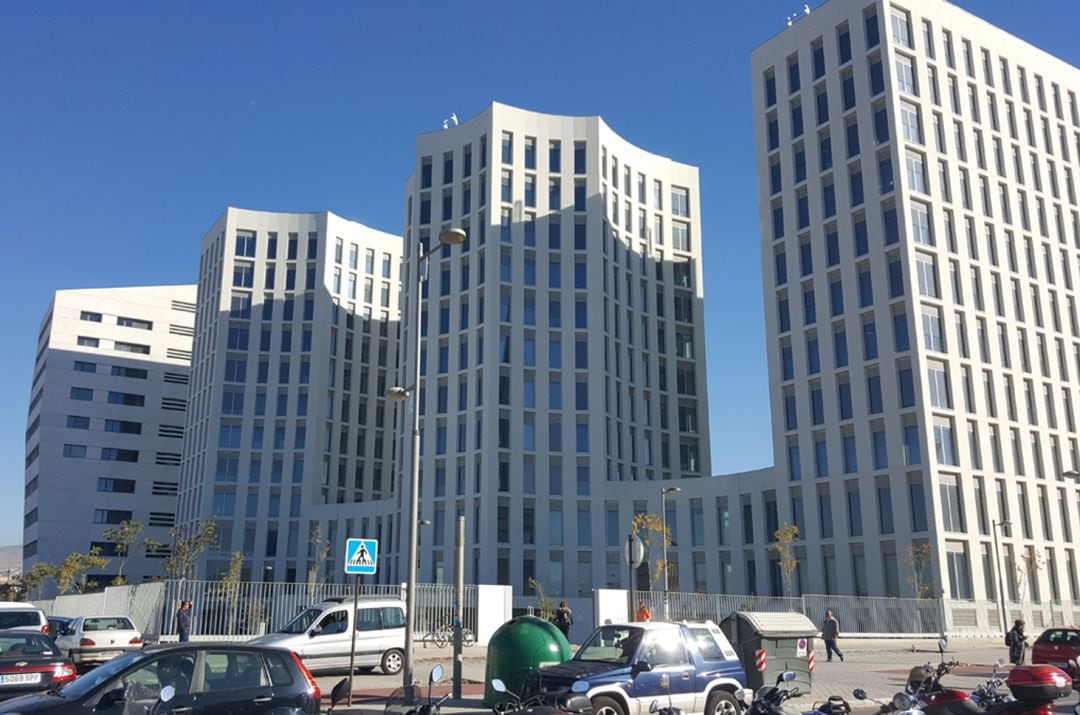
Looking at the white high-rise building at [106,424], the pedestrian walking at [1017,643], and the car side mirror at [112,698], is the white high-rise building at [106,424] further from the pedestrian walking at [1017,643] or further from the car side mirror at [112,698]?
the car side mirror at [112,698]

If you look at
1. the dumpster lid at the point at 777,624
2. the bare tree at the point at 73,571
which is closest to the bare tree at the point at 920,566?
the dumpster lid at the point at 777,624

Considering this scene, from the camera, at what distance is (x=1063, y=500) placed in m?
51.1

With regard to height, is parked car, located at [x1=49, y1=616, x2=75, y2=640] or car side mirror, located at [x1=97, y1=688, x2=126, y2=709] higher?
car side mirror, located at [x1=97, y1=688, x2=126, y2=709]

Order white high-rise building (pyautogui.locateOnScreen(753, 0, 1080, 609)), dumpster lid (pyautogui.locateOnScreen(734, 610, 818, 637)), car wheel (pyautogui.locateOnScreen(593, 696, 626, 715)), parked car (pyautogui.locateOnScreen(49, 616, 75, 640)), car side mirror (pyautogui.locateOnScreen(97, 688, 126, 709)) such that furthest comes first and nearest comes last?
1. white high-rise building (pyautogui.locateOnScreen(753, 0, 1080, 609))
2. parked car (pyautogui.locateOnScreen(49, 616, 75, 640))
3. dumpster lid (pyautogui.locateOnScreen(734, 610, 818, 637))
4. car wheel (pyautogui.locateOnScreen(593, 696, 626, 715))
5. car side mirror (pyautogui.locateOnScreen(97, 688, 126, 709))

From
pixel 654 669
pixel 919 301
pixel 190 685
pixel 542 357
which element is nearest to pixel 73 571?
pixel 542 357

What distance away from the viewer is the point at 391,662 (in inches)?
850

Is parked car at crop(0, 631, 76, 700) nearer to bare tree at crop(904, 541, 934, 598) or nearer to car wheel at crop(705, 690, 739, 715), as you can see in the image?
car wheel at crop(705, 690, 739, 715)

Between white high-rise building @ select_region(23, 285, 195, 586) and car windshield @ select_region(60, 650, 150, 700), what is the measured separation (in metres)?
83.6

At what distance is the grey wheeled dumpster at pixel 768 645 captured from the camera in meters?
16.1

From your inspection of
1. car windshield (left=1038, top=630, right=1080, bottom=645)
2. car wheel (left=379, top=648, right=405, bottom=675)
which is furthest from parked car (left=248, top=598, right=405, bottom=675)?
car windshield (left=1038, top=630, right=1080, bottom=645)

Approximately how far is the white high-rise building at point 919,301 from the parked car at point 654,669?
114ft

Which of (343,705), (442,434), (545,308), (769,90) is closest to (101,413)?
(442,434)

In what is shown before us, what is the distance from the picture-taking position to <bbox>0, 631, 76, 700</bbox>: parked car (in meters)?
14.4

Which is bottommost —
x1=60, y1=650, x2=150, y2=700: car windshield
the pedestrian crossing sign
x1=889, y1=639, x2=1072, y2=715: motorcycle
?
x1=889, y1=639, x2=1072, y2=715: motorcycle
